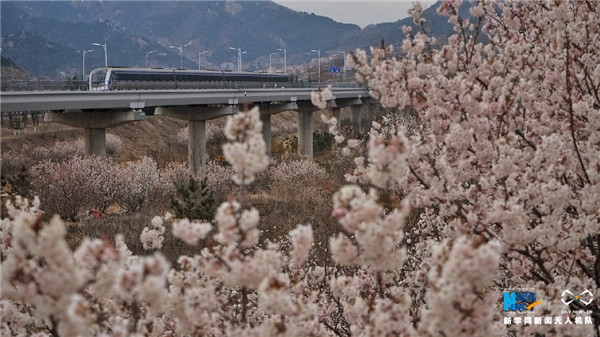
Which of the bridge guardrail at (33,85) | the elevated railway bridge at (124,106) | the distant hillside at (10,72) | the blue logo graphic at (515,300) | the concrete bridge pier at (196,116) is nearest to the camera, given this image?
the blue logo graphic at (515,300)

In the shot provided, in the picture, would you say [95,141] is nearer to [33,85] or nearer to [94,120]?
[94,120]

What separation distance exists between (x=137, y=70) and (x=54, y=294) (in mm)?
40651

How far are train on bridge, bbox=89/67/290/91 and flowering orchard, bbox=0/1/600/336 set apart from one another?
3392cm

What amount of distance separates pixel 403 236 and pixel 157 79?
139 feet

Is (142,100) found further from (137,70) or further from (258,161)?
(258,161)

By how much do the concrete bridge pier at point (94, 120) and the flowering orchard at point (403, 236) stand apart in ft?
78.6

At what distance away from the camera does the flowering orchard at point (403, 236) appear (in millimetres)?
2998

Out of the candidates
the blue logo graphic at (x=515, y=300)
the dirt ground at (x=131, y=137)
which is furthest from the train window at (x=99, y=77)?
the blue logo graphic at (x=515, y=300)

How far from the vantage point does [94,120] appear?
29.8 meters

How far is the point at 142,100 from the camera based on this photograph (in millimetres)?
30469

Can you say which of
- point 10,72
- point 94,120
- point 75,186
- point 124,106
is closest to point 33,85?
point 94,120

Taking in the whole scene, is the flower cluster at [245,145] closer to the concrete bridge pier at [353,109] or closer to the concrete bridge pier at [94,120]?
the concrete bridge pier at [94,120]

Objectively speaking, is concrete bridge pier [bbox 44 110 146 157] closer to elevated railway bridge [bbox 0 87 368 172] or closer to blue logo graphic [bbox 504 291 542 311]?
elevated railway bridge [bbox 0 87 368 172]

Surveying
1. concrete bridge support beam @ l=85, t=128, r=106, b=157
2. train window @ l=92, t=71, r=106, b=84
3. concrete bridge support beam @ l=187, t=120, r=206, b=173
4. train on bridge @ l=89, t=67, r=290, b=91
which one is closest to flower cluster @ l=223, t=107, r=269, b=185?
concrete bridge support beam @ l=85, t=128, r=106, b=157
